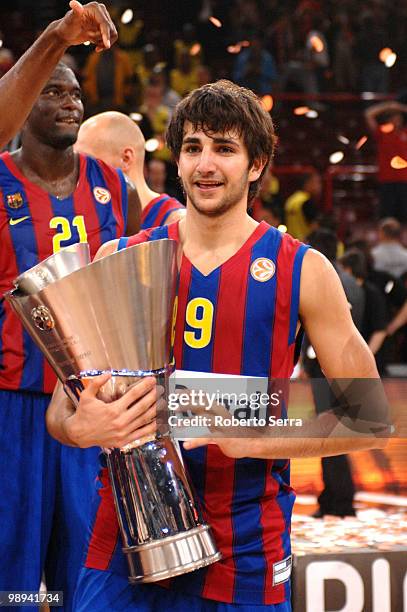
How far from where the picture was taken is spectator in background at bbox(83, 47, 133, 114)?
11.2 m

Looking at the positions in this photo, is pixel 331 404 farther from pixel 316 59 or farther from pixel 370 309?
pixel 316 59

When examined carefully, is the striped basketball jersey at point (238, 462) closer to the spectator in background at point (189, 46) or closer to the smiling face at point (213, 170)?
the smiling face at point (213, 170)

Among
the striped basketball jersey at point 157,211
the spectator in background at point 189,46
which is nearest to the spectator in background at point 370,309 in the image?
the striped basketball jersey at point 157,211

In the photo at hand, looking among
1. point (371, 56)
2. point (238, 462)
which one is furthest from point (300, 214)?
point (238, 462)

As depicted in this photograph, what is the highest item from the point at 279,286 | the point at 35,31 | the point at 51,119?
the point at 35,31

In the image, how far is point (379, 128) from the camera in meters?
10.9

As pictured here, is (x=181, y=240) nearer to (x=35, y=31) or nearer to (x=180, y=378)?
(x=180, y=378)

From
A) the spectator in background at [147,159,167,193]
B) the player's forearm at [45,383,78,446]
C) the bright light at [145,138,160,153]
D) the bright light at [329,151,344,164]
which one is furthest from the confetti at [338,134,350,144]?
the player's forearm at [45,383,78,446]

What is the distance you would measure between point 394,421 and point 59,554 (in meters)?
1.27

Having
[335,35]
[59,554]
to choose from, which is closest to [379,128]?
[335,35]

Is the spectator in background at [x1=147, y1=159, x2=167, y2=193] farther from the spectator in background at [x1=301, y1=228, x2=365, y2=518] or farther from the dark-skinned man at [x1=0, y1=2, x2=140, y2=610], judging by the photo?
the dark-skinned man at [x1=0, y1=2, x2=140, y2=610]

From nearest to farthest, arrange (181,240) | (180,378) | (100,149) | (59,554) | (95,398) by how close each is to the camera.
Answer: (95,398), (180,378), (181,240), (59,554), (100,149)

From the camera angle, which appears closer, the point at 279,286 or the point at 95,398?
Answer: the point at 95,398

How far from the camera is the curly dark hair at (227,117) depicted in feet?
A: 8.48
